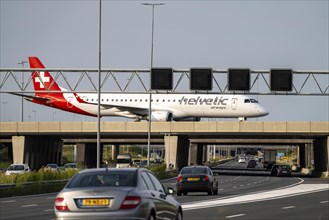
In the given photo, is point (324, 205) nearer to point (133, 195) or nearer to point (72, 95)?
point (133, 195)

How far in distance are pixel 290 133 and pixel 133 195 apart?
219 feet

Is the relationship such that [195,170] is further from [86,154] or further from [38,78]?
[86,154]

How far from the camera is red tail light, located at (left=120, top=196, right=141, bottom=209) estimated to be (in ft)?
46.0

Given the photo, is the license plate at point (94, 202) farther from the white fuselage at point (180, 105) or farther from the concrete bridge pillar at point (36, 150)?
the white fuselage at point (180, 105)

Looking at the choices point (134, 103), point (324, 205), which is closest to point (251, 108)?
point (134, 103)

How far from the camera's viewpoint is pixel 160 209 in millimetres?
15211

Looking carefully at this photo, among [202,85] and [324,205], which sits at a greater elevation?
[202,85]

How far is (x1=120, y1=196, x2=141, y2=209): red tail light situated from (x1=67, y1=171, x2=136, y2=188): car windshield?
0.50m

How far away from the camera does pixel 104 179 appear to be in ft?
48.9

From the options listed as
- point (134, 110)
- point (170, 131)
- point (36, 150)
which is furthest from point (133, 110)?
point (36, 150)

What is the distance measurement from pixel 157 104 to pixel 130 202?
75.4m

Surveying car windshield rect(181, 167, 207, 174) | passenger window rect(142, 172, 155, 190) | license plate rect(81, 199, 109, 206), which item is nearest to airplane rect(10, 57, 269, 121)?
car windshield rect(181, 167, 207, 174)

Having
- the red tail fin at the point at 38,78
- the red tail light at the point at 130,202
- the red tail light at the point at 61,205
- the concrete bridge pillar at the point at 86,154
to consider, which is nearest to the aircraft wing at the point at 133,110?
the red tail fin at the point at 38,78

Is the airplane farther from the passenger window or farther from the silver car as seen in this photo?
the silver car
